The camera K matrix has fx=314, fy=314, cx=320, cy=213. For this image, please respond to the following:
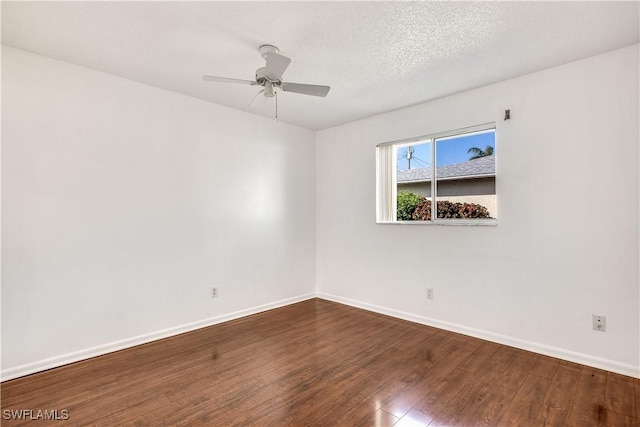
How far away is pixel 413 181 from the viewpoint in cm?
381

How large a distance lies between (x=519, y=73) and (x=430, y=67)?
2.80 ft

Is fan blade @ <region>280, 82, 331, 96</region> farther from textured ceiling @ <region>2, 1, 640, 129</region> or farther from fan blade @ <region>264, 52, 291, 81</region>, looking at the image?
textured ceiling @ <region>2, 1, 640, 129</region>

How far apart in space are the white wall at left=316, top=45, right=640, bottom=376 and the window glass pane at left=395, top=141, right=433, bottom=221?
18 cm

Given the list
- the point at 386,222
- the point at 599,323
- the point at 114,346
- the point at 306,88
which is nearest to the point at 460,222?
the point at 386,222

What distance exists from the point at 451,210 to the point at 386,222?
0.80m

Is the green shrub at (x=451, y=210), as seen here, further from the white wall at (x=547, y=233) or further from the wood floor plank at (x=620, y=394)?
the wood floor plank at (x=620, y=394)

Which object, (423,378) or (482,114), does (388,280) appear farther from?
(482,114)

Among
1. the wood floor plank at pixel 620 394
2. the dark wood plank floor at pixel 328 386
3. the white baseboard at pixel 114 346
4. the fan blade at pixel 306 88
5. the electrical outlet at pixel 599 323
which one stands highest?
the fan blade at pixel 306 88

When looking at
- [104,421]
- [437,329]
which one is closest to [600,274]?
[437,329]

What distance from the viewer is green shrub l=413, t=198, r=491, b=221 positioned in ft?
10.6

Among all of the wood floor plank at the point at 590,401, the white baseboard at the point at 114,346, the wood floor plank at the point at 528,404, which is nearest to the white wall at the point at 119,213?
the white baseboard at the point at 114,346

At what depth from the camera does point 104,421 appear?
1868 mm

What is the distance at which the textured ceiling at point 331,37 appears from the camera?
6.38ft

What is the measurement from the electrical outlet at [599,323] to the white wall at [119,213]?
3.27m
